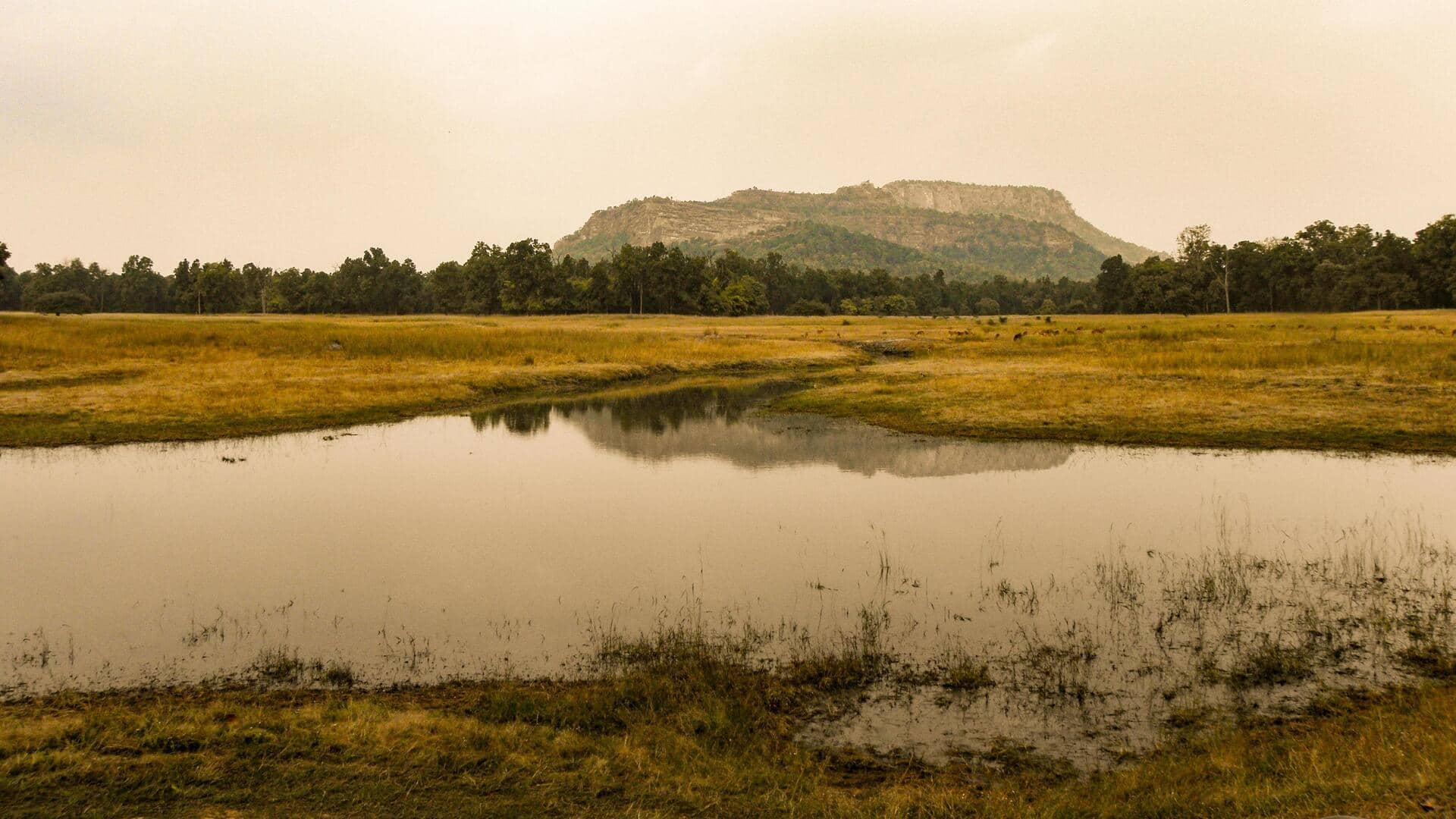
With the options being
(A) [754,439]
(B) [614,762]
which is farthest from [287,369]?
(B) [614,762]

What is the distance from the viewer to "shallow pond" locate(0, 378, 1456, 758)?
11.1 m

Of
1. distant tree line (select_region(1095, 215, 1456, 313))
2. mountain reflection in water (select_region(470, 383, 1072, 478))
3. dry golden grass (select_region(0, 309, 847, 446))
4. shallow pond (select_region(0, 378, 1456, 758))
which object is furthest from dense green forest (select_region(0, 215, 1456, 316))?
shallow pond (select_region(0, 378, 1456, 758))

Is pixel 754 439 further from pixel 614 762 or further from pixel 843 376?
pixel 843 376

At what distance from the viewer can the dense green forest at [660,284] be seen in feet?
391

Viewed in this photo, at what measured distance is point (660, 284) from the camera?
14388 centimetres

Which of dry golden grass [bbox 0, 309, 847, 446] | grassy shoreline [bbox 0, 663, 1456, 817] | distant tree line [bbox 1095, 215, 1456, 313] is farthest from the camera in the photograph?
distant tree line [bbox 1095, 215, 1456, 313]

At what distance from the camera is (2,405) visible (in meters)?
34.1

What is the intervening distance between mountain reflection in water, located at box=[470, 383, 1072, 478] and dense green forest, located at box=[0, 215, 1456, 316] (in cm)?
10373

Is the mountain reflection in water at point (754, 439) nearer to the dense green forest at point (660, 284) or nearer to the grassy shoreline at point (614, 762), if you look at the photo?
the grassy shoreline at point (614, 762)

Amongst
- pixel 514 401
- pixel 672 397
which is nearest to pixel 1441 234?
pixel 672 397

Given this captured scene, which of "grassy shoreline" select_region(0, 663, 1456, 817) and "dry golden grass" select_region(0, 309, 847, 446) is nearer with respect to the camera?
"grassy shoreline" select_region(0, 663, 1456, 817)

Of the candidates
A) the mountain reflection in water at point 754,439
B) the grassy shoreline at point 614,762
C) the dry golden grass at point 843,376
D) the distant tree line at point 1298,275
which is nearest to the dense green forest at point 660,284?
the distant tree line at point 1298,275

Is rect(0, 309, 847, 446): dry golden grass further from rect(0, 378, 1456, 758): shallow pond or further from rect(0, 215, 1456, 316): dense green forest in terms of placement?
rect(0, 215, 1456, 316): dense green forest

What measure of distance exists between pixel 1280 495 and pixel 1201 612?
9.70 meters
